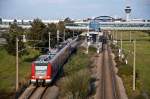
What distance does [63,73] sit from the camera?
44875 mm

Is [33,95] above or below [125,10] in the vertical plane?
below

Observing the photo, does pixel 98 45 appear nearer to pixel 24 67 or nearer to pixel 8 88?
pixel 24 67

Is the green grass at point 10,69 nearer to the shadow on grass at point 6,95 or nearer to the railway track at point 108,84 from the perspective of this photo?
the shadow on grass at point 6,95

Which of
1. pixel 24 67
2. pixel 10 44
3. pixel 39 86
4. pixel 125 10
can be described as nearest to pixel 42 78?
pixel 39 86

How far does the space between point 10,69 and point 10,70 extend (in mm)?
1266

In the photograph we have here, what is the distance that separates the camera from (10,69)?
51.8 meters

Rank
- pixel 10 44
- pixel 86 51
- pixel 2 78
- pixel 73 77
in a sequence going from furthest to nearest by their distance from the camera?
pixel 86 51
pixel 10 44
pixel 2 78
pixel 73 77

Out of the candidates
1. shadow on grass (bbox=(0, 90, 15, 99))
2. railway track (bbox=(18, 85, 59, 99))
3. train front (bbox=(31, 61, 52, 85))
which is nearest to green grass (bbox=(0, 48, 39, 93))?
shadow on grass (bbox=(0, 90, 15, 99))

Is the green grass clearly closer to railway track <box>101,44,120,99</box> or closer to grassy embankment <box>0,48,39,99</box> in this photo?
grassy embankment <box>0,48,39,99</box>

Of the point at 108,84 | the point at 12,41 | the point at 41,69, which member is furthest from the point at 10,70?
the point at 108,84

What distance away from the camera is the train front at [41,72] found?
36.8 metres

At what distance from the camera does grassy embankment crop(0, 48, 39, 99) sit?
36.6 m

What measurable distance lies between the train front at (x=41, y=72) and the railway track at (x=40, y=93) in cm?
72

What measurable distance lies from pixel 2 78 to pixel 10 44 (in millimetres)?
20263
